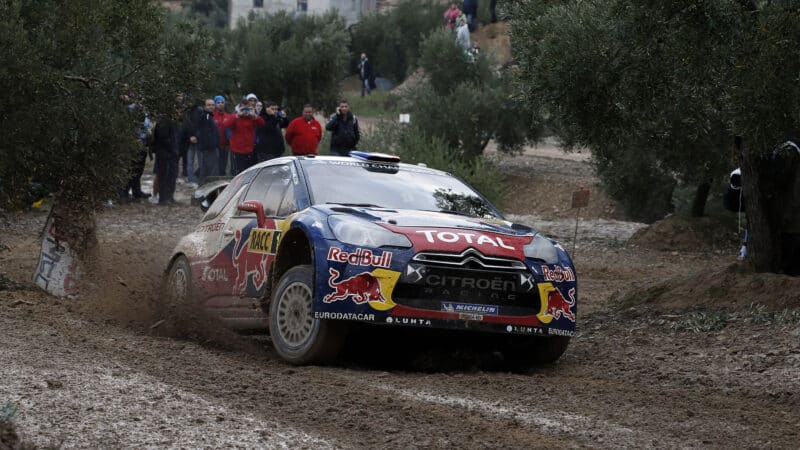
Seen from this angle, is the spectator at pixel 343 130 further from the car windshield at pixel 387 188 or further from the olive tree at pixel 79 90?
the car windshield at pixel 387 188

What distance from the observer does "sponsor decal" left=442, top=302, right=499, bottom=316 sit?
8.66 meters

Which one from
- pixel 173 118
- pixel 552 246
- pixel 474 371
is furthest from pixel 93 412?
pixel 173 118

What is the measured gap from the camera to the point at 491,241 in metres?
8.90

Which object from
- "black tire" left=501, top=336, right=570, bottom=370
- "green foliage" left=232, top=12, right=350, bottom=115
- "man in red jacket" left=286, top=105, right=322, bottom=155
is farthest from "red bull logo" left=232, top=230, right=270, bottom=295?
"green foliage" left=232, top=12, right=350, bottom=115

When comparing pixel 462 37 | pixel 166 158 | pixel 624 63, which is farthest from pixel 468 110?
pixel 624 63

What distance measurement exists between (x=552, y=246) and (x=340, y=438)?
334 cm

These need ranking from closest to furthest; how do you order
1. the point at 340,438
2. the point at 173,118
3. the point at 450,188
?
1. the point at 340,438
2. the point at 450,188
3. the point at 173,118

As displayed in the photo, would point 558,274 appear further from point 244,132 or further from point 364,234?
point 244,132

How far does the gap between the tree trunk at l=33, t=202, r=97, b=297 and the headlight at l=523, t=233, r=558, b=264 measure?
5867 mm

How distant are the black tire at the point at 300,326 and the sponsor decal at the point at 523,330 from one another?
1183 millimetres

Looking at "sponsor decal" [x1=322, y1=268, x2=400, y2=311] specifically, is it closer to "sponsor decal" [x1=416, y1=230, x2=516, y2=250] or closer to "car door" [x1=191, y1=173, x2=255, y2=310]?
"sponsor decal" [x1=416, y1=230, x2=516, y2=250]

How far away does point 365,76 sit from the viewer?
1927 inches

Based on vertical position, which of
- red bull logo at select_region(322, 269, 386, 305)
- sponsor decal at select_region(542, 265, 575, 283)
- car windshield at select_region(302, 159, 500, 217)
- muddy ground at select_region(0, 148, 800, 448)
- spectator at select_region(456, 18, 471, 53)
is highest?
spectator at select_region(456, 18, 471, 53)

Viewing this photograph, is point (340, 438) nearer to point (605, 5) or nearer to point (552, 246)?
point (552, 246)
